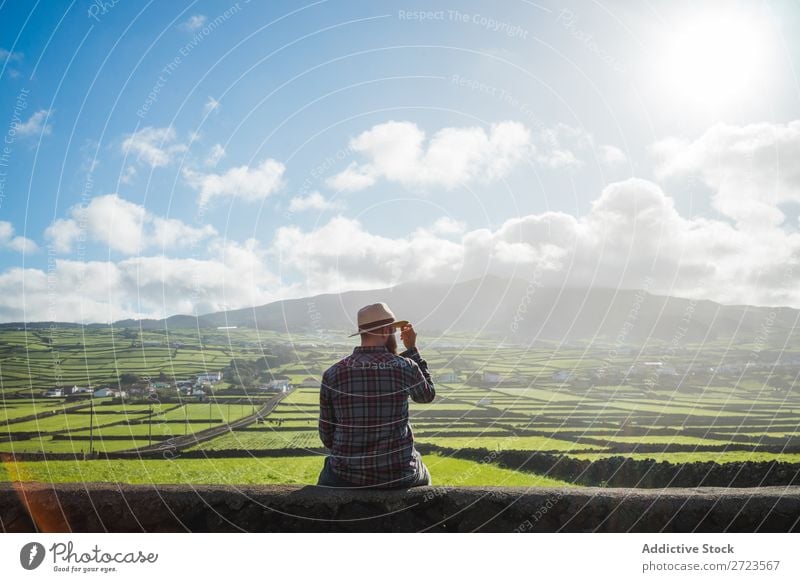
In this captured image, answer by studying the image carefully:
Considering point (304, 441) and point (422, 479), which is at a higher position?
point (422, 479)

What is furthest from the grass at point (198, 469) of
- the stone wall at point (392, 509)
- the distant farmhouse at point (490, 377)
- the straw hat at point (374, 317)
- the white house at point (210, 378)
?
the distant farmhouse at point (490, 377)

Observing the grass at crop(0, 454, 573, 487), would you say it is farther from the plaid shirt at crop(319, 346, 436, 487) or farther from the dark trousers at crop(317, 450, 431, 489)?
the plaid shirt at crop(319, 346, 436, 487)

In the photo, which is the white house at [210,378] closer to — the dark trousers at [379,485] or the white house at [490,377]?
the white house at [490,377]

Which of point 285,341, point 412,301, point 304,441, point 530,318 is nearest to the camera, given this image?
point 304,441

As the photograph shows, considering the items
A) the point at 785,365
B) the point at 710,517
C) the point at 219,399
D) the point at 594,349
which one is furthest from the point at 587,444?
the point at 594,349

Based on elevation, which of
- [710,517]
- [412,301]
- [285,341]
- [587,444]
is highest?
[412,301]

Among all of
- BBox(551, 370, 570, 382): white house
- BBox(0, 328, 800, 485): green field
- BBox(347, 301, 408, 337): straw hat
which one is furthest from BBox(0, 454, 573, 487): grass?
BBox(551, 370, 570, 382): white house

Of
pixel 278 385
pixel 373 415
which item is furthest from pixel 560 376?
pixel 373 415
